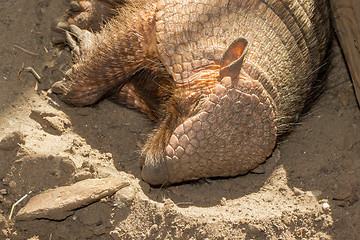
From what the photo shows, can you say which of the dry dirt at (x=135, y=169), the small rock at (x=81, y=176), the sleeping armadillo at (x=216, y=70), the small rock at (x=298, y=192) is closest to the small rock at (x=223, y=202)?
the dry dirt at (x=135, y=169)

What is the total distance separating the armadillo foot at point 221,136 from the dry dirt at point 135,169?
0.35 metres

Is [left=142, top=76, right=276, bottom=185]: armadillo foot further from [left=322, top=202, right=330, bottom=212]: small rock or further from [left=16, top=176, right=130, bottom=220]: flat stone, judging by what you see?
[left=322, top=202, right=330, bottom=212]: small rock

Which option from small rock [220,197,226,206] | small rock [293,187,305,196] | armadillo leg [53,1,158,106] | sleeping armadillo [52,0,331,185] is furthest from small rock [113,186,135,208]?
small rock [293,187,305,196]

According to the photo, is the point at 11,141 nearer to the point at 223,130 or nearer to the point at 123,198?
the point at 123,198

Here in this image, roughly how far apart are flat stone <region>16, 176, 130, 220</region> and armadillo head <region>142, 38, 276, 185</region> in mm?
371

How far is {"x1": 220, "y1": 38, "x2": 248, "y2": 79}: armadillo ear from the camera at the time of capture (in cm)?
307

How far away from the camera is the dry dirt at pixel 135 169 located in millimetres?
3465

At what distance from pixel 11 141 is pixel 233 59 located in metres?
1.79

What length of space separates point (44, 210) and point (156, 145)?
94 centimetres

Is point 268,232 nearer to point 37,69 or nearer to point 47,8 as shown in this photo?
point 37,69

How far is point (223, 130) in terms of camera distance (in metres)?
3.19

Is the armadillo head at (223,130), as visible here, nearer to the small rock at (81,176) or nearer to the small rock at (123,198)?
the small rock at (123,198)

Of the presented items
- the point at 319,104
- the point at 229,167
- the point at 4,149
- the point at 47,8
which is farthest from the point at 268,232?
the point at 47,8

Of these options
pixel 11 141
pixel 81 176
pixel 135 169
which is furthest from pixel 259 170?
pixel 11 141
